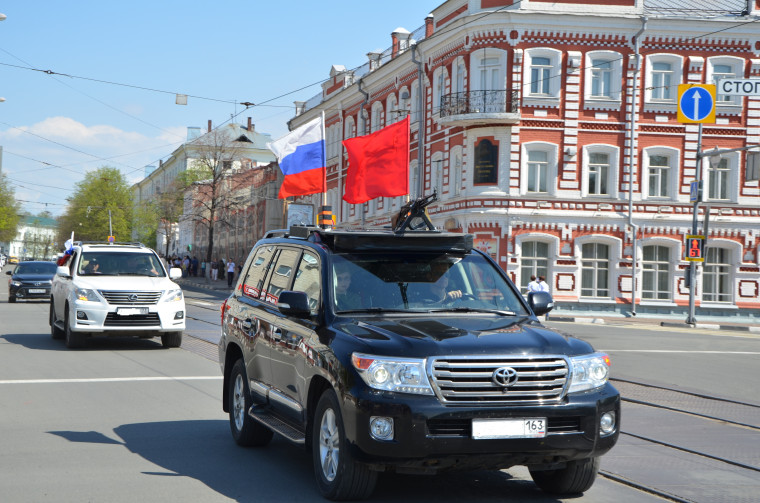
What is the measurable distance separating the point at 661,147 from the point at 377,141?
56.4 feet

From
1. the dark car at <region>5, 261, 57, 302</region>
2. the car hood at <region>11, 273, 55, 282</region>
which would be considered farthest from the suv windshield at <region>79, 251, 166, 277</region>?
the car hood at <region>11, 273, 55, 282</region>

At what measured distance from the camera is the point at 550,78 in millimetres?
38781

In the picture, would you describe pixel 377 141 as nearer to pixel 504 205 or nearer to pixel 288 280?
pixel 504 205

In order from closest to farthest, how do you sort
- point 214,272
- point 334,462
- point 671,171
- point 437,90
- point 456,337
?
point 456,337 → point 334,462 → point 671,171 → point 437,90 → point 214,272

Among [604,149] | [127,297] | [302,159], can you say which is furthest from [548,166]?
[127,297]

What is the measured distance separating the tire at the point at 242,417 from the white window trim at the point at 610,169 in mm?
32156

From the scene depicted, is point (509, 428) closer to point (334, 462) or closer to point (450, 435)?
point (450, 435)

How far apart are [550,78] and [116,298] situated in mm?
26534

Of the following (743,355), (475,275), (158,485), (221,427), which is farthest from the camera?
(743,355)

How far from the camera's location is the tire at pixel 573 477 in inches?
241

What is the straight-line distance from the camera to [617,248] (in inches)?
1526

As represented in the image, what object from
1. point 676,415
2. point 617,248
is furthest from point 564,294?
point 676,415

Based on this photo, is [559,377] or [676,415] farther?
[676,415]

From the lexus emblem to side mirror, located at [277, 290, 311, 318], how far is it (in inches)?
60.2
